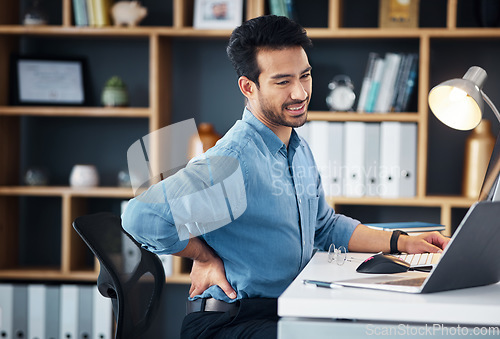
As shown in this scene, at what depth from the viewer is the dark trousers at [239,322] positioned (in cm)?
136

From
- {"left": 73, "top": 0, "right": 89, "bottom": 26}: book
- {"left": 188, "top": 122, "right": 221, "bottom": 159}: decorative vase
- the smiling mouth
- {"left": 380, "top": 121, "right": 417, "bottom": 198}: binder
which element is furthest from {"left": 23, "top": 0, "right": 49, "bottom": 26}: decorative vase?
the smiling mouth

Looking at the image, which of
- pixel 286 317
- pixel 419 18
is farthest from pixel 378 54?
pixel 286 317

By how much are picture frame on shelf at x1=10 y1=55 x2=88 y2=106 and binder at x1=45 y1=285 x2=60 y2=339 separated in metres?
0.93

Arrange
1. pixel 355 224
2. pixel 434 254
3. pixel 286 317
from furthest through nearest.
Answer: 1. pixel 355 224
2. pixel 434 254
3. pixel 286 317

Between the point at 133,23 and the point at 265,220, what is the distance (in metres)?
1.76

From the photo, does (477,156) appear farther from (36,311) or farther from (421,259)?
(36,311)

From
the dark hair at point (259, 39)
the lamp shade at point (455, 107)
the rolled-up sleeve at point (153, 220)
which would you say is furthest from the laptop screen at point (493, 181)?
the rolled-up sleeve at point (153, 220)

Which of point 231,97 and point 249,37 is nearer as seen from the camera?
point 249,37

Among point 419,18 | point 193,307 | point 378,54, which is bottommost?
point 193,307

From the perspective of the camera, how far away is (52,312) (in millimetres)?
2902

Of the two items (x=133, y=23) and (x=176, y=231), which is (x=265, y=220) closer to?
(x=176, y=231)

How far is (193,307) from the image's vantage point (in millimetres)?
1546

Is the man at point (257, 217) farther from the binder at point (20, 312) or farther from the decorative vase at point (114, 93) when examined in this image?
the binder at point (20, 312)

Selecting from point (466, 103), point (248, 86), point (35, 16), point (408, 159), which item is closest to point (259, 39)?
point (248, 86)
